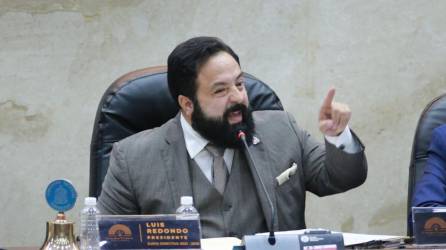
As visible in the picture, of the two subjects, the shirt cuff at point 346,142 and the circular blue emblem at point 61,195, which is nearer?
the circular blue emblem at point 61,195

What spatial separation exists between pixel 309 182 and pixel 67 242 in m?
1.22

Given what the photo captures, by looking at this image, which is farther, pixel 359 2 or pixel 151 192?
pixel 359 2

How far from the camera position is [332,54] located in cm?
445

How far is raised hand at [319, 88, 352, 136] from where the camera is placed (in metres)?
3.05

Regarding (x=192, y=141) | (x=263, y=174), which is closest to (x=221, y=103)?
(x=192, y=141)

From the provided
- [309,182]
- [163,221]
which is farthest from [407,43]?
[163,221]

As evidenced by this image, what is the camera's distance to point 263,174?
3.24 metres

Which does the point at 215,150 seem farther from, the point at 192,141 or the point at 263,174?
the point at 263,174

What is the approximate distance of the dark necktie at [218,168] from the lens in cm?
323

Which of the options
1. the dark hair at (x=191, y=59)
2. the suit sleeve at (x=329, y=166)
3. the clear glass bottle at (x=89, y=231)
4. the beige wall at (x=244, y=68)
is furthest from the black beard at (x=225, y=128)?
the beige wall at (x=244, y=68)

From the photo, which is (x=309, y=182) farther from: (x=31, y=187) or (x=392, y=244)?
(x=31, y=187)

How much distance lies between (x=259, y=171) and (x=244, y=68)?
4.26 feet

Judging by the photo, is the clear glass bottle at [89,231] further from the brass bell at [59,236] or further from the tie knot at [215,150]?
the tie knot at [215,150]

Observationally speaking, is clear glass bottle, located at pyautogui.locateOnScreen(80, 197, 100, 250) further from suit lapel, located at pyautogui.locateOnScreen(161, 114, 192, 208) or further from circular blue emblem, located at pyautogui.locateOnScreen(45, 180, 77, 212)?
suit lapel, located at pyautogui.locateOnScreen(161, 114, 192, 208)
